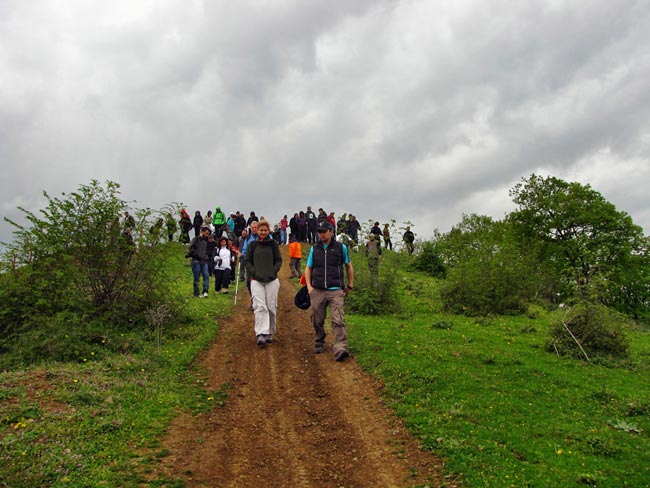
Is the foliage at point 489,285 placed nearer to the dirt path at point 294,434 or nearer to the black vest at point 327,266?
the black vest at point 327,266

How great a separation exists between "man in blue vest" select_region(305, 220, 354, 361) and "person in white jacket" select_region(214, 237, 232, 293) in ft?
28.6

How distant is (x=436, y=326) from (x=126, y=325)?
8.94 meters

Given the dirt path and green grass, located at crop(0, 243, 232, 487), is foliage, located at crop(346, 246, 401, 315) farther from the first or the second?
green grass, located at crop(0, 243, 232, 487)

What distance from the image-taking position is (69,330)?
10.4m

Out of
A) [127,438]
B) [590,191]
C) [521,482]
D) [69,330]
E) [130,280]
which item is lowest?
[521,482]

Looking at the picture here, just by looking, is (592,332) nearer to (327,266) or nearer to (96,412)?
(327,266)

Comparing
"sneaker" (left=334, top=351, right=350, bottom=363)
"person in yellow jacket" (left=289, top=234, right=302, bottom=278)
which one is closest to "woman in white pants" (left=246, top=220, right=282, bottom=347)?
"sneaker" (left=334, top=351, right=350, bottom=363)

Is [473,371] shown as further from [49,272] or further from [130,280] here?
[49,272]

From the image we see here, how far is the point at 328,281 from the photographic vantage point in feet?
34.0

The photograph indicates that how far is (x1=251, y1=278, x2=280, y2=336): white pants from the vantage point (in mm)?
11242

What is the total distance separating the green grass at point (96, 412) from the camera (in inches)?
205

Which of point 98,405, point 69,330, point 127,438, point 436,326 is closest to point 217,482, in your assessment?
point 127,438

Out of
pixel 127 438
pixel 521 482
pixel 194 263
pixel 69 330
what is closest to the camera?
pixel 521 482

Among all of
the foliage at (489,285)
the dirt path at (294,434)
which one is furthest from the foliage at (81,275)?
the foliage at (489,285)
